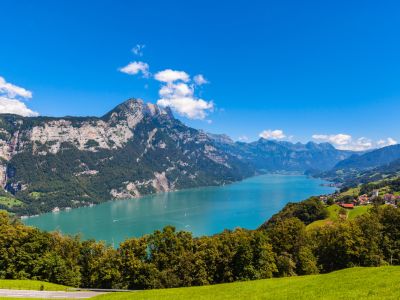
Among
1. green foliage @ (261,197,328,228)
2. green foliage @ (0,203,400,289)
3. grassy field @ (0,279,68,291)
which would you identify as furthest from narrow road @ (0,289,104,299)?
green foliage @ (261,197,328,228)

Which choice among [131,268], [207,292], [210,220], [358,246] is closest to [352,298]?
[207,292]

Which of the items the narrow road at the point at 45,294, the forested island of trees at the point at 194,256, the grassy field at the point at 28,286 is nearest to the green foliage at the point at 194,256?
the forested island of trees at the point at 194,256

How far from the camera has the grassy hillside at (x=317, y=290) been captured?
21.9 m

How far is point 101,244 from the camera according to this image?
56.5m

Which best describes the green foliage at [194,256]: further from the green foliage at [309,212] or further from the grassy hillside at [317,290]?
the green foliage at [309,212]

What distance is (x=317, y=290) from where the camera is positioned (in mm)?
25172

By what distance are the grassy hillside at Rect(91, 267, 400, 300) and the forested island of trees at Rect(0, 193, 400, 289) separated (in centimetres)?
1291

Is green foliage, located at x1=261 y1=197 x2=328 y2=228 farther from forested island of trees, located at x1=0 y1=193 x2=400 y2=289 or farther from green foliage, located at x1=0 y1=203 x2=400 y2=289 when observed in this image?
forested island of trees, located at x1=0 y1=193 x2=400 y2=289

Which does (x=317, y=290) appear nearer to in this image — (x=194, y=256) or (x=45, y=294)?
(x=194, y=256)

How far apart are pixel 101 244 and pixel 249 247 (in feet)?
85.8

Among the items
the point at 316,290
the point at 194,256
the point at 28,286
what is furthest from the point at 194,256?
the point at 316,290

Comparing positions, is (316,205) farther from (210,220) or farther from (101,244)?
(210,220)

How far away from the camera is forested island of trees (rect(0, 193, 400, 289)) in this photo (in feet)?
157

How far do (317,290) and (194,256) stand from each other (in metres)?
26.9
